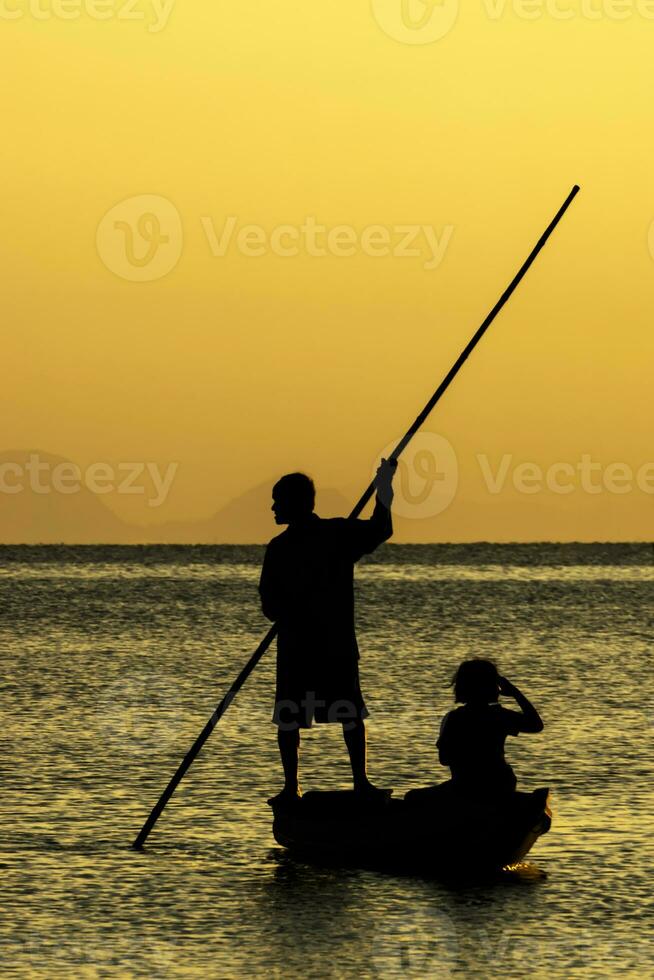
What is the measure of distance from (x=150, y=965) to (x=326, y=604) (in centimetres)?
266

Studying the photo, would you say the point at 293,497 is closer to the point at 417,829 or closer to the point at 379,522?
the point at 379,522

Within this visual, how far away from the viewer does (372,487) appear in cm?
1129

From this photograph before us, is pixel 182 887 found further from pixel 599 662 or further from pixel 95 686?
pixel 599 662

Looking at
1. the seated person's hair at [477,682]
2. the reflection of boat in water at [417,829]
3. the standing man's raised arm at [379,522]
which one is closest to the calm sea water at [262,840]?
the reflection of boat in water at [417,829]

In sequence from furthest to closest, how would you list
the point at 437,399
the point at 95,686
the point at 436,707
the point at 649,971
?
the point at 95,686 → the point at 436,707 → the point at 437,399 → the point at 649,971

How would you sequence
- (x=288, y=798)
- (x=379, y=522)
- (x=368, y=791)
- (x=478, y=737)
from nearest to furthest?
(x=478, y=737) < (x=379, y=522) < (x=368, y=791) < (x=288, y=798)

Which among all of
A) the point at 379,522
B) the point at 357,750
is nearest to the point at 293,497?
the point at 379,522

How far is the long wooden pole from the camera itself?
38.2 ft

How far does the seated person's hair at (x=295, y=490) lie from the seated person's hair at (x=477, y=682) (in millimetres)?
1254

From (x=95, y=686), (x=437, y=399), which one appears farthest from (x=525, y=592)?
(x=437, y=399)

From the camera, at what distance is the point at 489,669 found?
10.7 meters

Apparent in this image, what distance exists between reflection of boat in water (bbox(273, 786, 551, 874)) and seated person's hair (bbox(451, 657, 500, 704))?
0.51 meters

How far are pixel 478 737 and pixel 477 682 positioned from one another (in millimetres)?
274

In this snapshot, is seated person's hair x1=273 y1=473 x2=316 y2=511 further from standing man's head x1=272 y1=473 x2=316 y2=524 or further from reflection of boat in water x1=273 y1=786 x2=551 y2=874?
reflection of boat in water x1=273 y1=786 x2=551 y2=874
